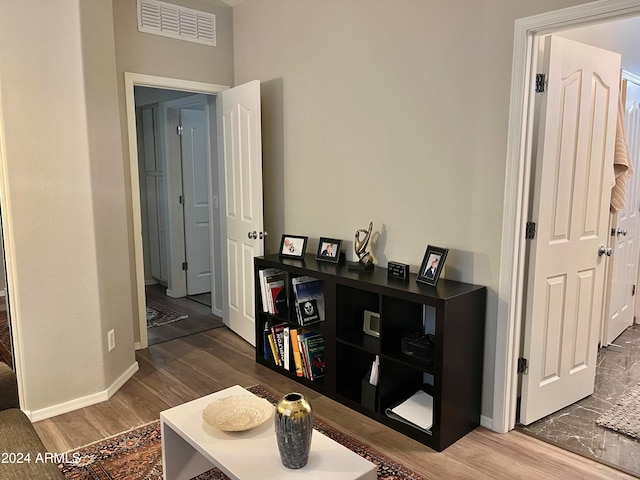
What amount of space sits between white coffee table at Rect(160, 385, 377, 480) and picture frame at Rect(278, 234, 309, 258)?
1475 millimetres

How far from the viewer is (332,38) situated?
3.31 metres

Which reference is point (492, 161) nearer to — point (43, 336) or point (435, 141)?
point (435, 141)

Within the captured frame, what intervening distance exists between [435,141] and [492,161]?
0.36 m

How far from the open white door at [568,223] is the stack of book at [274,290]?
1.57m


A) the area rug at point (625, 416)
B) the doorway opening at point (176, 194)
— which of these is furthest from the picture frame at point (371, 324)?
the doorway opening at point (176, 194)

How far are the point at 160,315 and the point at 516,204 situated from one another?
346 centimetres

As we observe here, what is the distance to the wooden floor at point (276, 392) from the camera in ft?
7.70

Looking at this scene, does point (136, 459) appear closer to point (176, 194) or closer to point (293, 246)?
point (293, 246)

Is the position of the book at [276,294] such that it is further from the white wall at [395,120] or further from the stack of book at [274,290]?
the white wall at [395,120]

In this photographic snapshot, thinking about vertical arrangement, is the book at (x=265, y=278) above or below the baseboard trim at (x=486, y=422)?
above

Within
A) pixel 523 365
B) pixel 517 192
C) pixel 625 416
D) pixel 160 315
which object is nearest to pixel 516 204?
pixel 517 192

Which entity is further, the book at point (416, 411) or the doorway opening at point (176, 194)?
the doorway opening at point (176, 194)

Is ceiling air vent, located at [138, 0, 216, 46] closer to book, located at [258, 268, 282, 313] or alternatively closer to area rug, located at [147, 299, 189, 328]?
book, located at [258, 268, 282, 313]

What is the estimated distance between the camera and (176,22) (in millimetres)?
3820
